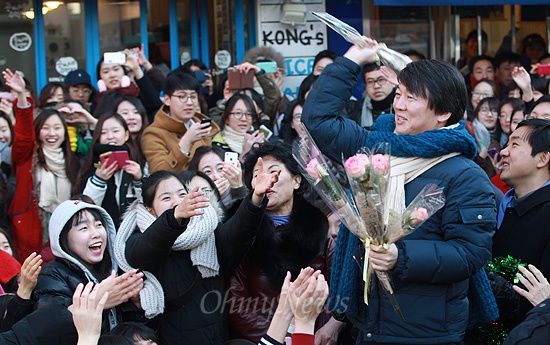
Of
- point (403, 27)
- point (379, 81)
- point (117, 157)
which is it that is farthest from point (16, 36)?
point (403, 27)

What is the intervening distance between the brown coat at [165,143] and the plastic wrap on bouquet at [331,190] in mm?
2813

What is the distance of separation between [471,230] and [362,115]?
13.5 feet

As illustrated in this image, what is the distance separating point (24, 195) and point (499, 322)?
12.5 feet

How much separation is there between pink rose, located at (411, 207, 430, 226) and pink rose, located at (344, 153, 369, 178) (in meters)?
0.25

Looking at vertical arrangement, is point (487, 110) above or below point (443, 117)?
below

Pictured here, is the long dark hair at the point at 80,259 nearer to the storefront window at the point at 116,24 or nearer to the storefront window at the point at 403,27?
the storefront window at the point at 116,24

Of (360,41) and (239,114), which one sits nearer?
(360,41)

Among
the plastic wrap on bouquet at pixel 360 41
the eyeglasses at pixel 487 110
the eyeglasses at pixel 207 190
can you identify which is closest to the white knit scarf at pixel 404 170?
the plastic wrap on bouquet at pixel 360 41

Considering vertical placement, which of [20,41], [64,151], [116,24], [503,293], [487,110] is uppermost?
[116,24]

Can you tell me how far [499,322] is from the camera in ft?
13.5

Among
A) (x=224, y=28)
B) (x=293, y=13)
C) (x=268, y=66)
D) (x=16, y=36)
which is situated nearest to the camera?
(x=268, y=66)

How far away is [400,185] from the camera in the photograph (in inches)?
139

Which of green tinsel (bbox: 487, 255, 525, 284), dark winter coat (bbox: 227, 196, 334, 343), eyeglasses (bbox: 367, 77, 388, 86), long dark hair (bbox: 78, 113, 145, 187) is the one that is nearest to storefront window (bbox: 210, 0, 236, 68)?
eyeglasses (bbox: 367, 77, 388, 86)

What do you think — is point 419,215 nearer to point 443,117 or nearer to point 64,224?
point 443,117
